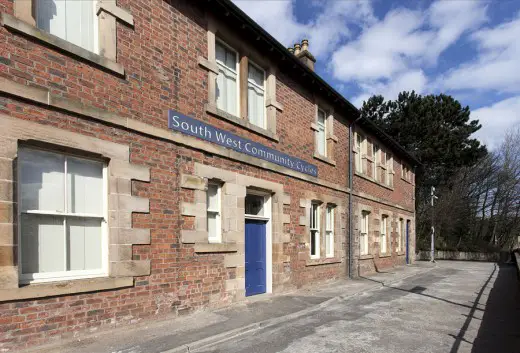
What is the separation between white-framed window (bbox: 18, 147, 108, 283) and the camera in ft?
16.8

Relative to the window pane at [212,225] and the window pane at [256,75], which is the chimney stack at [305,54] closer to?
the window pane at [256,75]

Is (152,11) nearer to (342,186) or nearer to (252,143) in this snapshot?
(252,143)

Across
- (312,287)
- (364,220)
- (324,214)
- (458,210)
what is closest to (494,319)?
(312,287)

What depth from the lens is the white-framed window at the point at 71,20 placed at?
18.2 ft

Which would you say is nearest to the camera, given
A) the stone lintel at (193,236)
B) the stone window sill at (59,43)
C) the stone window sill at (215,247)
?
the stone window sill at (59,43)

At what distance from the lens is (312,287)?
36.6 feet

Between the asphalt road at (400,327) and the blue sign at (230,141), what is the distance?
4.02 meters

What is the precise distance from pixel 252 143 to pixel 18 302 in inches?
231

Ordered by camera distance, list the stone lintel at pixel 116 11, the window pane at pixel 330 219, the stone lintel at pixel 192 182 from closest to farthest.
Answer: the stone lintel at pixel 116 11 → the stone lintel at pixel 192 182 → the window pane at pixel 330 219

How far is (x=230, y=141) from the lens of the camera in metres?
8.47

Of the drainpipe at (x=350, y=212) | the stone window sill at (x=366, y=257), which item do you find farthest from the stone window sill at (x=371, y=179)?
the stone window sill at (x=366, y=257)

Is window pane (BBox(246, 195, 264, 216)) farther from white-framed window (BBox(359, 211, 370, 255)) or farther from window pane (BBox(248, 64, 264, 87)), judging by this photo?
white-framed window (BBox(359, 211, 370, 255))

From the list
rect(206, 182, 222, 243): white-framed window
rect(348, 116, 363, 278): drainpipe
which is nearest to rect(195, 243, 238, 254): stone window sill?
rect(206, 182, 222, 243): white-framed window

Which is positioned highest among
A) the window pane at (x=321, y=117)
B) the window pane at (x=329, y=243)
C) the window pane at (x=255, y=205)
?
the window pane at (x=321, y=117)
